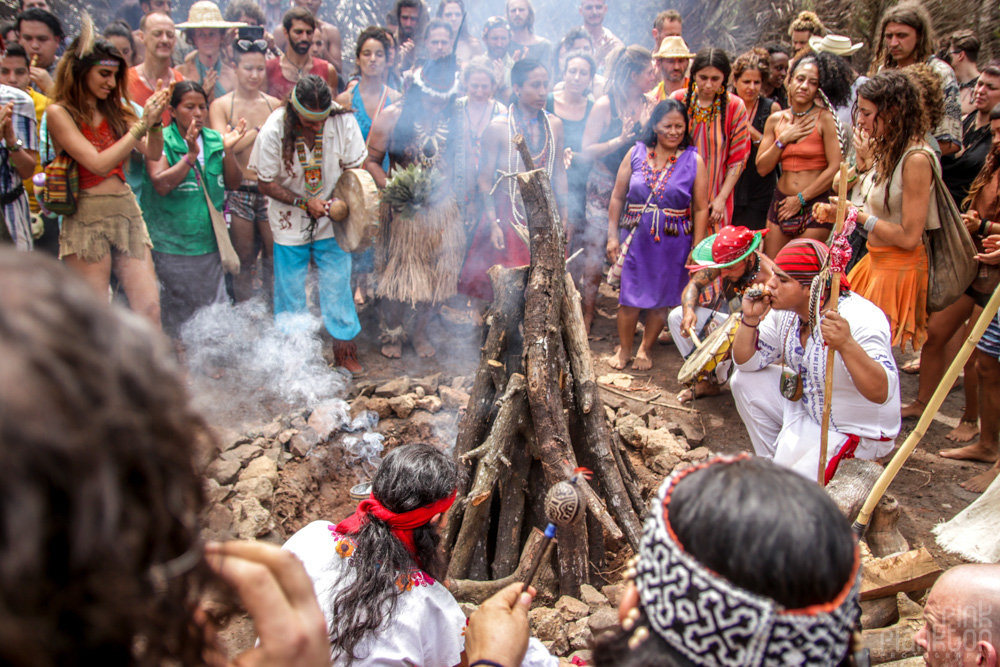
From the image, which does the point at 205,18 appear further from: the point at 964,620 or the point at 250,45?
the point at 964,620

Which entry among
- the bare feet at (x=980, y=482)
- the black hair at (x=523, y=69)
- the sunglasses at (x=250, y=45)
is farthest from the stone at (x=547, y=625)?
the sunglasses at (x=250, y=45)

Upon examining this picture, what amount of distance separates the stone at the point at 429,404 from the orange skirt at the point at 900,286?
3.12 m

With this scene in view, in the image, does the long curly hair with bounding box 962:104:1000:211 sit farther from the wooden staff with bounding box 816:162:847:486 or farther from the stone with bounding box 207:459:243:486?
the stone with bounding box 207:459:243:486

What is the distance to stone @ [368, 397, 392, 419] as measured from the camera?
4785 mm

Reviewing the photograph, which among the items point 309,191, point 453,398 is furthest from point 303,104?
point 453,398

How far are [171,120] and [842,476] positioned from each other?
5.30 metres

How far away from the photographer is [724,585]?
1093 millimetres

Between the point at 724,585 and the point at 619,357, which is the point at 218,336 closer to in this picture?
the point at 619,357

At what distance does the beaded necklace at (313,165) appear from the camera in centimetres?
522

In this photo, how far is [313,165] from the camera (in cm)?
531

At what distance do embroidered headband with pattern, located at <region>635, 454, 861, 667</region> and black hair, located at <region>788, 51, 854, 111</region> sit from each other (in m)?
5.11

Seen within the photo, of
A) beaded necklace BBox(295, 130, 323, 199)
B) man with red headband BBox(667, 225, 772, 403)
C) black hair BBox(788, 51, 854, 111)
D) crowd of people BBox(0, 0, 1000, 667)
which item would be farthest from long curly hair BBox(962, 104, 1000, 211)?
beaded necklace BBox(295, 130, 323, 199)

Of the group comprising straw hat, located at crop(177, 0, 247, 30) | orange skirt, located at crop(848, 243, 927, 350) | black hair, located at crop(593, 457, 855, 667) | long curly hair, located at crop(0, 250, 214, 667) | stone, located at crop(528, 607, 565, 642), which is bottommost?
stone, located at crop(528, 607, 565, 642)

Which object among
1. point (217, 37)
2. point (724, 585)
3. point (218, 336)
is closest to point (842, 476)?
point (724, 585)
